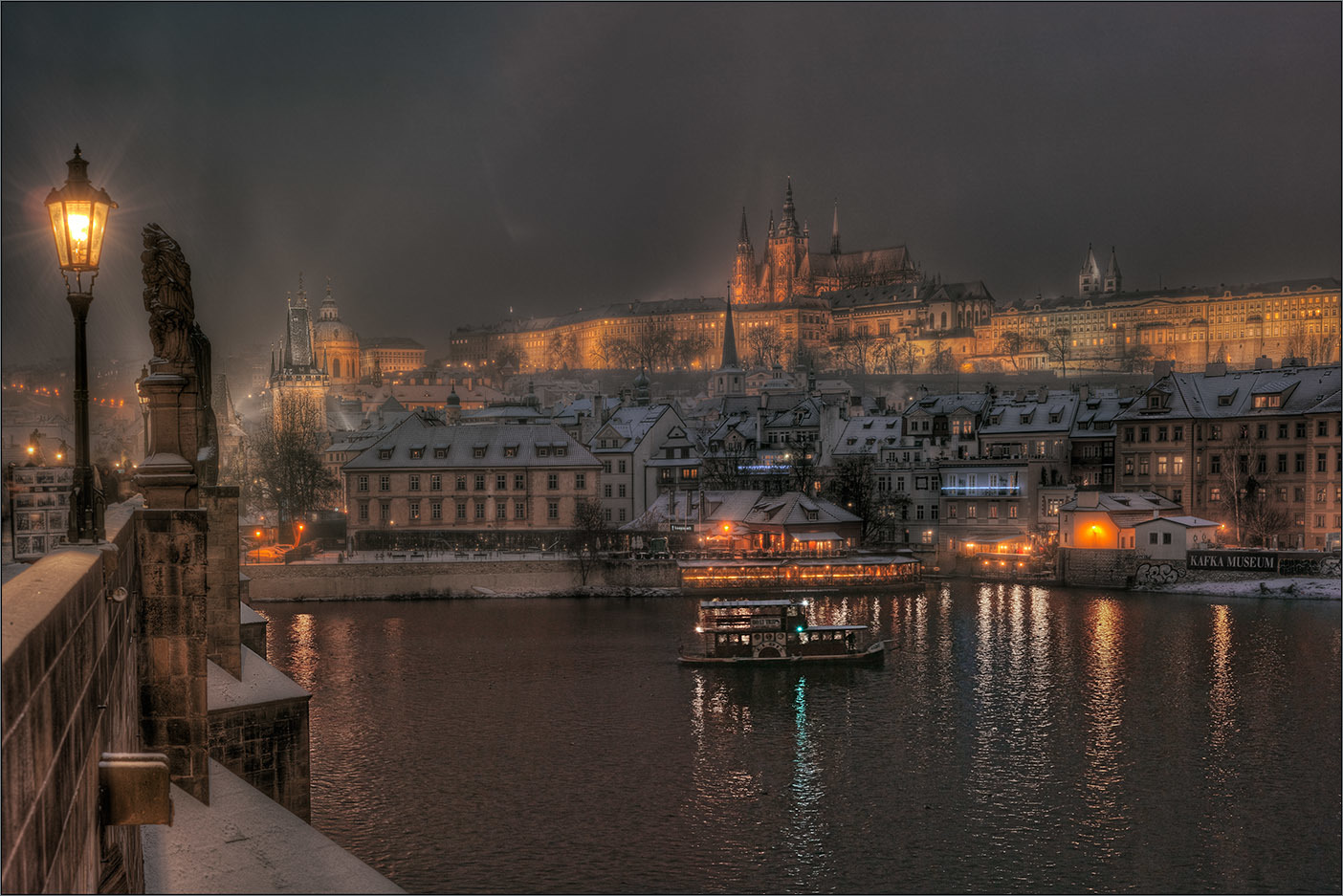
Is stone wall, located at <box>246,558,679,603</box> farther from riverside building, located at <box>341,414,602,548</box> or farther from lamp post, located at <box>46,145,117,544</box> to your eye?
lamp post, located at <box>46,145,117,544</box>

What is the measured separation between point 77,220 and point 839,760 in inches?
937

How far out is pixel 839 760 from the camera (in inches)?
1137

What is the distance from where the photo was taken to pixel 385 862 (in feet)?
70.7

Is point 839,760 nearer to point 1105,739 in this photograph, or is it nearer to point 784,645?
point 1105,739

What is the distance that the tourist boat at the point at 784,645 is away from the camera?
41.2m

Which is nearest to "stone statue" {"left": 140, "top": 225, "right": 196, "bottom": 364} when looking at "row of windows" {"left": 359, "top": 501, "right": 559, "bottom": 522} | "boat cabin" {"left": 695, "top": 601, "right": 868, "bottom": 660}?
"boat cabin" {"left": 695, "top": 601, "right": 868, "bottom": 660}

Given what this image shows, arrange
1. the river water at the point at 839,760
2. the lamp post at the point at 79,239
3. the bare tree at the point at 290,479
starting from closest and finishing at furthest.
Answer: the lamp post at the point at 79,239, the river water at the point at 839,760, the bare tree at the point at 290,479

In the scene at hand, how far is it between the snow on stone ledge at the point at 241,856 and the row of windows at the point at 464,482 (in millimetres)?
57366

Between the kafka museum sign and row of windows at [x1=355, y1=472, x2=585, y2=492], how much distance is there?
34844mm

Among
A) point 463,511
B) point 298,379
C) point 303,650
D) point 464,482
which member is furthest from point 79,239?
point 298,379

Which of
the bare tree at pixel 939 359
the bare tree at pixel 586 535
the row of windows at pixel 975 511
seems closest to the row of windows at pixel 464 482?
the bare tree at pixel 586 535

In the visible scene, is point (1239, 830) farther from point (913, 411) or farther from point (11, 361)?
point (913, 411)

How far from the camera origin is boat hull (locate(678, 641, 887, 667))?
134ft

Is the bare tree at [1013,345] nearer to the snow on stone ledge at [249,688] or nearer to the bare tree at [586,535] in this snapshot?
the bare tree at [586,535]
